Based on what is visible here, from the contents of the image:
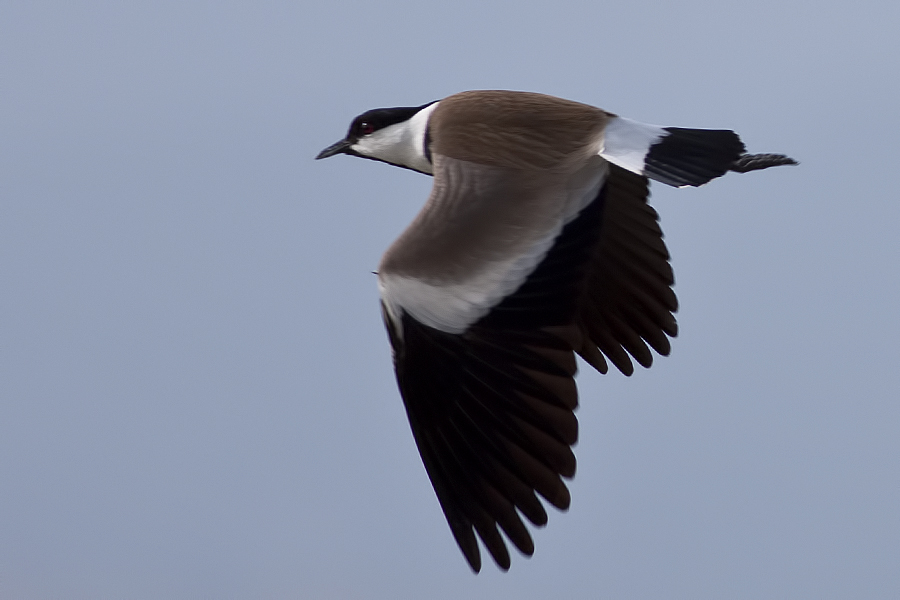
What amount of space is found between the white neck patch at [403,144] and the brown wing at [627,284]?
30.7 inches

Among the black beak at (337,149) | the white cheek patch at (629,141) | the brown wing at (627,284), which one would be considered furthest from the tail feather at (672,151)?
the black beak at (337,149)

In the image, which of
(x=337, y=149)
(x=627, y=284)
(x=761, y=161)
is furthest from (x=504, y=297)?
(x=337, y=149)

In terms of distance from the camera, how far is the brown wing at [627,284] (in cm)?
455

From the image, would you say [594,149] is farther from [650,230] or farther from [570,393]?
[570,393]

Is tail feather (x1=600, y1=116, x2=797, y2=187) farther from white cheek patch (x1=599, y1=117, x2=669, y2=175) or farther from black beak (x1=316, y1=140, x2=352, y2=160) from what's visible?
black beak (x1=316, y1=140, x2=352, y2=160)

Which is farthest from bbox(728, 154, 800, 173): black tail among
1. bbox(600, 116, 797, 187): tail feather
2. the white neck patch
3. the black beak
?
the black beak

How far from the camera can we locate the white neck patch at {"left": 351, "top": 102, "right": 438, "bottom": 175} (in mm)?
4895

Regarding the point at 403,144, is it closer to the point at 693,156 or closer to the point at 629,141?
the point at 629,141

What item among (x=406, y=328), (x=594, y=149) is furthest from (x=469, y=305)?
(x=594, y=149)

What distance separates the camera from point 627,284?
4586 mm

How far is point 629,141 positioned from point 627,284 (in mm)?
540

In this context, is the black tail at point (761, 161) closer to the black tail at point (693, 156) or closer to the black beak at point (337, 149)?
the black tail at point (693, 156)

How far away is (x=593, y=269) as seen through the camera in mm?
4516

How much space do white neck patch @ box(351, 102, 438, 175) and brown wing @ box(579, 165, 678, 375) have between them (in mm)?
781
